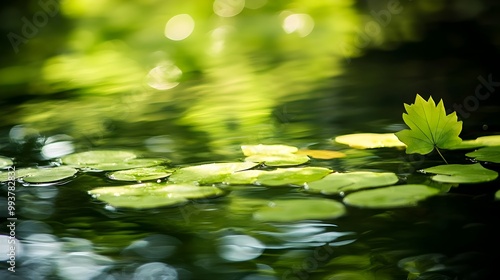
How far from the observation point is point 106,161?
139 centimetres

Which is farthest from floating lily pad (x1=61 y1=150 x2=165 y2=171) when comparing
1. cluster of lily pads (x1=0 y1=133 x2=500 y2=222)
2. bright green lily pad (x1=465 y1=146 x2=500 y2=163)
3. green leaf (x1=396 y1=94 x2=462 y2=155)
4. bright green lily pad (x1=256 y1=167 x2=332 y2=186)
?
bright green lily pad (x1=465 y1=146 x2=500 y2=163)

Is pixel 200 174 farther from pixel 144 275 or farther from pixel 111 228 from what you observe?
pixel 144 275

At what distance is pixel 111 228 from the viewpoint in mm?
1037

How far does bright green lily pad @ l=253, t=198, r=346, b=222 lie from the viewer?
103 cm

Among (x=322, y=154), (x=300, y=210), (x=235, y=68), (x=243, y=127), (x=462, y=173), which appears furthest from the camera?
(x=235, y=68)

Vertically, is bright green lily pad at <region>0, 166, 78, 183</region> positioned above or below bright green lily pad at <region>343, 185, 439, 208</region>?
above

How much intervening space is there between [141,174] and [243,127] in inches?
19.8

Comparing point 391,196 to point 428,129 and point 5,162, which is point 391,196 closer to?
point 428,129

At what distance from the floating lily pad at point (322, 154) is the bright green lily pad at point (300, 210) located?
28 cm

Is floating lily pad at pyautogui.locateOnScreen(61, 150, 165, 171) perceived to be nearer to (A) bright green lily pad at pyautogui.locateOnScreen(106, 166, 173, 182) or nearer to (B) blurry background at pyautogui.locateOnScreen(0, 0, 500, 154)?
(A) bright green lily pad at pyautogui.locateOnScreen(106, 166, 173, 182)

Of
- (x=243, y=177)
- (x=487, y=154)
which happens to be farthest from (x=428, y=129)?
(x=243, y=177)

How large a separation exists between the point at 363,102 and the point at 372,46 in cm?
112

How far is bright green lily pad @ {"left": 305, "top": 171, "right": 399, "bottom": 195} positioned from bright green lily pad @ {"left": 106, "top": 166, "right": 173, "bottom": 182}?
0.87ft

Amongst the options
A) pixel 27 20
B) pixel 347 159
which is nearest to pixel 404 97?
pixel 347 159
